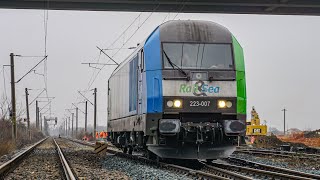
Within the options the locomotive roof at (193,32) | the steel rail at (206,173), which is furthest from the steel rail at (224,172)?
the locomotive roof at (193,32)

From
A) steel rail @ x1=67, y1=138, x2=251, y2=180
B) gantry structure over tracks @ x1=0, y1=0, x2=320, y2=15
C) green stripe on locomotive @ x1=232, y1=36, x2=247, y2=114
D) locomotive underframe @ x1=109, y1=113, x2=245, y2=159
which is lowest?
steel rail @ x1=67, y1=138, x2=251, y2=180

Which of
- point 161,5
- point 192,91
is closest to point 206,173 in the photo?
point 192,91

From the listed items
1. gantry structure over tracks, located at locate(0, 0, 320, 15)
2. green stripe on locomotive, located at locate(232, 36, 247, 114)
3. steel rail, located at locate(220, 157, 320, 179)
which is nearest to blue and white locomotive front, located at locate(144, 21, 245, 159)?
green stripe on locomotive, located at locate(232, 36, 247, 114)

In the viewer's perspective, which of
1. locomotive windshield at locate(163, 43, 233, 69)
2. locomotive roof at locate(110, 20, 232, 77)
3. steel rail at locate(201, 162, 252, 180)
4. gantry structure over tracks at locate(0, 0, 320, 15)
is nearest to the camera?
steel rail at locate(201, 162, 252, 180)

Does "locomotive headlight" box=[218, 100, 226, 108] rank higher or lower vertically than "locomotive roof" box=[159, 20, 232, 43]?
lower

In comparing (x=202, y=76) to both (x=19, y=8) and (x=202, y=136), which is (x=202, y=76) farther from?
(x=19, y=8)

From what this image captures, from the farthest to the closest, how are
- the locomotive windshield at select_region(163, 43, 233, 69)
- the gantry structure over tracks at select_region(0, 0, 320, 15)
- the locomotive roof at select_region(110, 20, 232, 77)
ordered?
1. the gantry structure over tracks at select_region(0, 0, 320, 15)
2. the locomotive roof at select_region(110, 20, 232, 77)
3. the locomotive windshield at select_region(163, 43, 233, 69)

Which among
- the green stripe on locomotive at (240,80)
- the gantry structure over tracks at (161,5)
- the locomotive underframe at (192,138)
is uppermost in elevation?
the gantry structure over tracks at (161,5)

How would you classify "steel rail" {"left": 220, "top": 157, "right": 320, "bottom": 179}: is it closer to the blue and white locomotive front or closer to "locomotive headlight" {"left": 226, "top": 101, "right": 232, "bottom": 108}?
the blue and white locomotive front

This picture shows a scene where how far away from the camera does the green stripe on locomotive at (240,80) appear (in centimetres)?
1338

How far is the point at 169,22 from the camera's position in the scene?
14062 mm

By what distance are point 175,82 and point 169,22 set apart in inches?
78.7

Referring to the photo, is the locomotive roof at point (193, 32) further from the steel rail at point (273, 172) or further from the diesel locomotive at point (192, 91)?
the steel rail at point (273, 172)

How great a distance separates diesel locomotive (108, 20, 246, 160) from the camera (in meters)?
13.0
